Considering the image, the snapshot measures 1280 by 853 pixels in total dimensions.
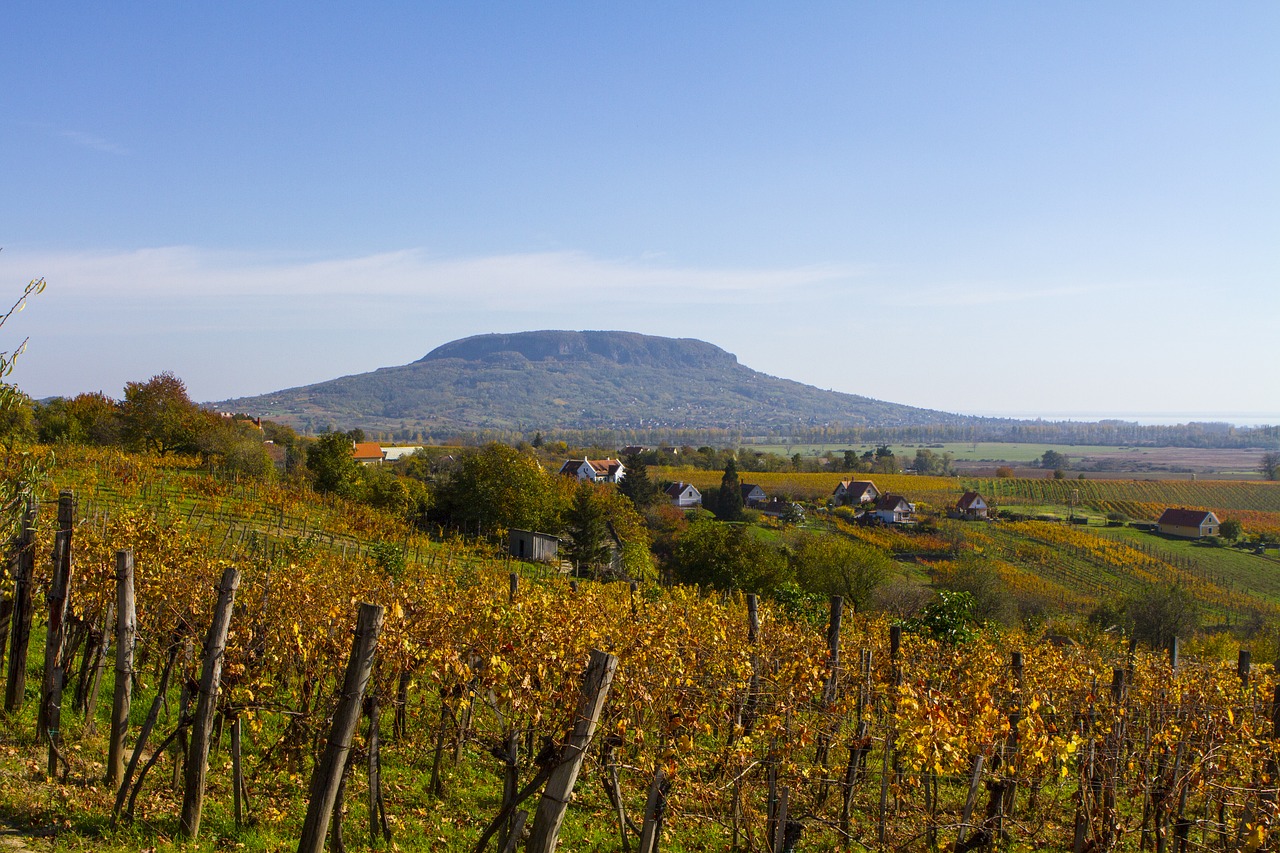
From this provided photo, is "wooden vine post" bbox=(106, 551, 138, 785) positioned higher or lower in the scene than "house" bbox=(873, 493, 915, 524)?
higher

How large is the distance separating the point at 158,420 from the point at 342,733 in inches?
1588

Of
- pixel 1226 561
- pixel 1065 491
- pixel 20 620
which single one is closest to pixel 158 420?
pixel 20 620

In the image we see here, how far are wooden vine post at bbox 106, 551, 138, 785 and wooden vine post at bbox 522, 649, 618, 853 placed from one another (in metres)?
3.87

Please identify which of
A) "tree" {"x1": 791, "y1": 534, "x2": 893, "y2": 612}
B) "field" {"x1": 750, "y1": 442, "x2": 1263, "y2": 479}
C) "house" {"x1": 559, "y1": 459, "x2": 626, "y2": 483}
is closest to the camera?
"tree" {"x1": 791, "y1": 534, "x2": 893, "y2": 612}

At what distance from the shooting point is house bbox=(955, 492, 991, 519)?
6744 cm

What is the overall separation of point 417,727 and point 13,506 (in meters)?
4.59

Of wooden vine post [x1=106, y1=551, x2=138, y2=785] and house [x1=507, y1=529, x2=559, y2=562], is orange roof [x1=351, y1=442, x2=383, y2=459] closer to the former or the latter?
house [x1=507, y1=529, x2=559, y2=562]

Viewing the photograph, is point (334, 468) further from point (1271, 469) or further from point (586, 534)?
point (1271, 469)

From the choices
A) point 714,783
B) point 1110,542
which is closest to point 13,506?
point 714,783

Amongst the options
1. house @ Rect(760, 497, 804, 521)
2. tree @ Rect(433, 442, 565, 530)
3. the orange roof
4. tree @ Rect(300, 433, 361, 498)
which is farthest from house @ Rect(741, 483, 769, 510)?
tree @ Rect(300, 433, 361, 498)

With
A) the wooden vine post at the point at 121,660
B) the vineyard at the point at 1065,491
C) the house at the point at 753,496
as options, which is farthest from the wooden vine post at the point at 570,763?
the vineyard at the point at 1065,491

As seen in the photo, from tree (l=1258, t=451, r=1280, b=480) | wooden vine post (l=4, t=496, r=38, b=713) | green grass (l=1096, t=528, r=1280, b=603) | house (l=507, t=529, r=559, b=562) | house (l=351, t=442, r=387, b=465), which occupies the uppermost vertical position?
wooden vine post (l=4, t=496, r=38, b=713)

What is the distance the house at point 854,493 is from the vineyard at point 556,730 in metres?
64.3

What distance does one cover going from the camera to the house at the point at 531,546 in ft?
110
